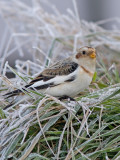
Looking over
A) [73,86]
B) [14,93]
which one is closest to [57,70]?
[73,86]

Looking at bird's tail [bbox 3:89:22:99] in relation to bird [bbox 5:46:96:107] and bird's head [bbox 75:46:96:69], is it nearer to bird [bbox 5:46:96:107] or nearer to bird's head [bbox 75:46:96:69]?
bird [bbox 5:46:96:107]

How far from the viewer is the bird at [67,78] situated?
2.40 m

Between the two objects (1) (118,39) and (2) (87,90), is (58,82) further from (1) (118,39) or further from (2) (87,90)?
(1) (118,39)

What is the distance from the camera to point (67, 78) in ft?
7.93

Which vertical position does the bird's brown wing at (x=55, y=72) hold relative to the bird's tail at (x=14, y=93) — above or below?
above

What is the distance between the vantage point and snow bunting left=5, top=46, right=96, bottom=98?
2396 mm

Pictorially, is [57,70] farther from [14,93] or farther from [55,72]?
[14,93]

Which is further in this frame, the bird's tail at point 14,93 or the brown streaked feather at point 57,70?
the brown streaked feather at point 57,70

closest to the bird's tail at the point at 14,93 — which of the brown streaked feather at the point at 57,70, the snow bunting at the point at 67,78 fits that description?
the snow bunting at the point at 67,78

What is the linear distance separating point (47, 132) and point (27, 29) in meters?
2.54

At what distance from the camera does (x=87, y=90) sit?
268 centimetres

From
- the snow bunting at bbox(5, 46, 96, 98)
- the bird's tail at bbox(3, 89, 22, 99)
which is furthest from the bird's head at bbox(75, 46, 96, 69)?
the bird's tail at bbox(3, 89, 22, 99)

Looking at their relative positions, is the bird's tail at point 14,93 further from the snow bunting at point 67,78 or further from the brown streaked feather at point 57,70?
the brown streaked feather at point 57,70

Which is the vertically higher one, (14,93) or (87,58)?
(87,58)
